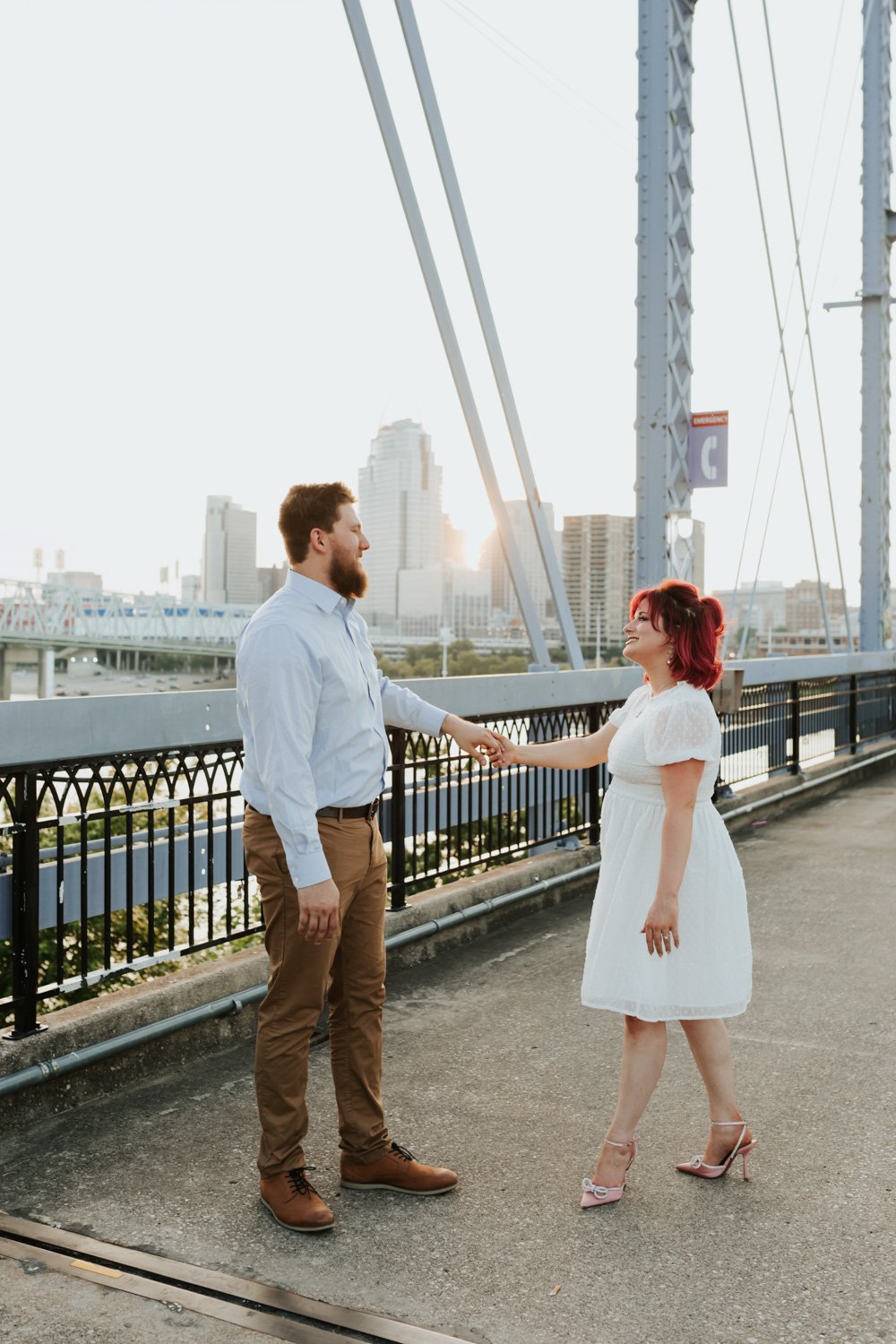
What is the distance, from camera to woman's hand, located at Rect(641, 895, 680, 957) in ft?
10.4

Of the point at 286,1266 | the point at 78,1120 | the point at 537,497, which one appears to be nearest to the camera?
the point at 286,1266

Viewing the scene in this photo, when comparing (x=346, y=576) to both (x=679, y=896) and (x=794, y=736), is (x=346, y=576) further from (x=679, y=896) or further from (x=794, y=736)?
(x=794, y=736)

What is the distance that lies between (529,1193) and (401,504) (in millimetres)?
7721

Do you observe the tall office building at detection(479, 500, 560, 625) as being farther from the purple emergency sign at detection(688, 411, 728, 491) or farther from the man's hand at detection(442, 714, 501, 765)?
the man's hand at detection(442, 714, 501, 765)

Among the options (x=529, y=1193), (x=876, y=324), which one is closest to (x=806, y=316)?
(x=876, y=324)

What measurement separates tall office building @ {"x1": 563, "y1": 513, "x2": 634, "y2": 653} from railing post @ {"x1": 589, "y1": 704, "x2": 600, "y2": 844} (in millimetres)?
1079

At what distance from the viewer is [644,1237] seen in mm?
3023


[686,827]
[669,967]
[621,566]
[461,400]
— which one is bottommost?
[669,967]

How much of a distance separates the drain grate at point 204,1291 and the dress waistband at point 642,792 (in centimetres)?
134

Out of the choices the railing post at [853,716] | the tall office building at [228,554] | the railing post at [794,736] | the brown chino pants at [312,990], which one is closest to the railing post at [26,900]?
the brown chino pants at [312,990]

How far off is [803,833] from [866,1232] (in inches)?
260

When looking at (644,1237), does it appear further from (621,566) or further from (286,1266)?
(621,566)

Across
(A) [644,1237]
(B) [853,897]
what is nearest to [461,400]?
(B) [853,897]

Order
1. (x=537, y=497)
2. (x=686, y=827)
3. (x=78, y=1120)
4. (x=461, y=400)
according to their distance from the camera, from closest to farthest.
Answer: (x=686, y=827) → (x=78, y=1120) → (x=461, y=400) → (x=537, y=497)
